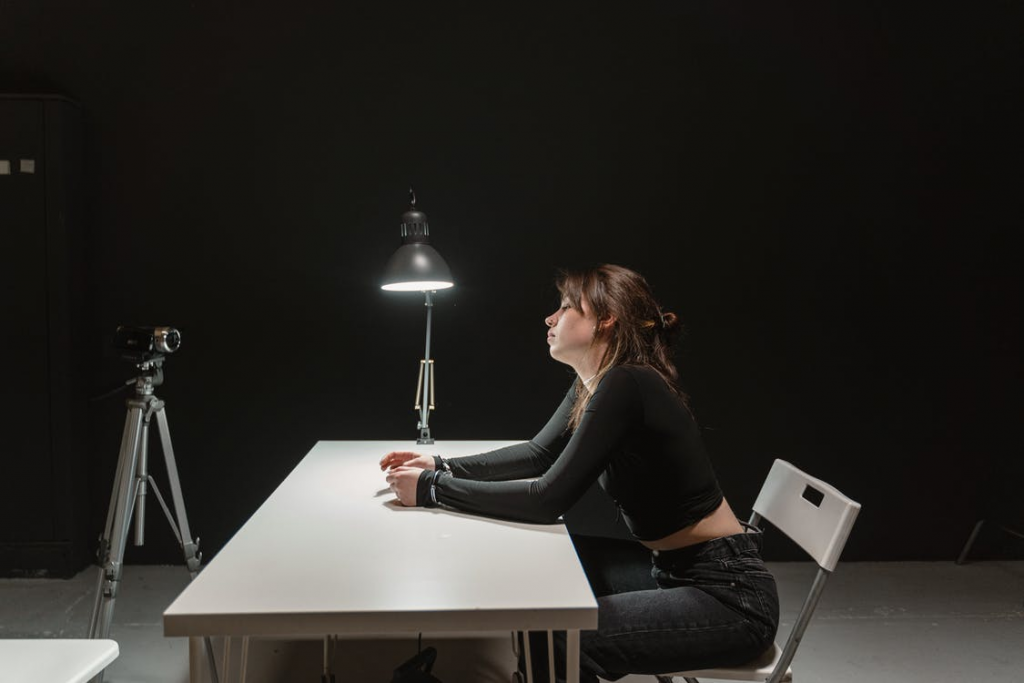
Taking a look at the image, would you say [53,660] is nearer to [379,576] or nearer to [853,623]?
[379,576]

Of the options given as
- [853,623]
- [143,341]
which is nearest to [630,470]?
[143,341]

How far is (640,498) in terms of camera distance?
1.66 meters

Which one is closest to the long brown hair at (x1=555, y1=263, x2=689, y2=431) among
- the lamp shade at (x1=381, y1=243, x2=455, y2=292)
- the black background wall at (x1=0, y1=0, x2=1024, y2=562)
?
the lamp shade at (x1=381, y1=243, x2=455, y2=292)

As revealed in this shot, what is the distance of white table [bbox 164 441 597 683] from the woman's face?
44 cm

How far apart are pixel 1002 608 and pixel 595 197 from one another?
233 cm

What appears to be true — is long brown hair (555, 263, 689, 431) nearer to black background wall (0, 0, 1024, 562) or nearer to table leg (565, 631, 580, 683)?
table leg (565, 631, 580, 683)

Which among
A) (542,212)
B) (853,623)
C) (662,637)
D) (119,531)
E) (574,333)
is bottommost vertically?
(853,623)

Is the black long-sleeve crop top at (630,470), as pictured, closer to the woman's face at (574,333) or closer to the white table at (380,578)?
the white table at (380,578)

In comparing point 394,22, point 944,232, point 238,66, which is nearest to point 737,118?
point 944,232

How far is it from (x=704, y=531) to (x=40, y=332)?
2.80 metres

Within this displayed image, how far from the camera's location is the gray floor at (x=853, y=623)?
2385 millimetres

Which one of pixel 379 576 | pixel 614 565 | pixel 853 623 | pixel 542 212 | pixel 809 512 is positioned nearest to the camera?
pixel 379 576

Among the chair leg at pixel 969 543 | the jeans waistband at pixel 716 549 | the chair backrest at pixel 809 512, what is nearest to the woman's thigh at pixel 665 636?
the jeans waistband at pixel 716 549

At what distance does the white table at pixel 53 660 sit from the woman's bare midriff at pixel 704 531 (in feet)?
3.71
